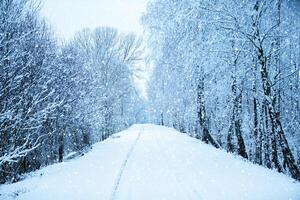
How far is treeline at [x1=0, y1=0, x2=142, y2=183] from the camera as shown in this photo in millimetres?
10359

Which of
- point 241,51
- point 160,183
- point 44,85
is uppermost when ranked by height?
point 241,51

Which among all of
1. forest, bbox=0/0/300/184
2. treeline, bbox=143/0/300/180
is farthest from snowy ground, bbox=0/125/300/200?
treeline, bbox=143/0/300/180

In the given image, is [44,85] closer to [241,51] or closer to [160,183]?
[160,183]

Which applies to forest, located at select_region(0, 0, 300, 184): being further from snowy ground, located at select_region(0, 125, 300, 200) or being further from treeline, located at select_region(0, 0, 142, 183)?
snowy ground, located at select_region(0, 125, 300, 200)

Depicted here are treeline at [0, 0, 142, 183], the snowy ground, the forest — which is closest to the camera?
the snowy ground

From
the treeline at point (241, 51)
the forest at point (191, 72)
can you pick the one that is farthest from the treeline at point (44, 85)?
the treeline at point (241, 51)

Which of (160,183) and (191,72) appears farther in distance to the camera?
(191,72)

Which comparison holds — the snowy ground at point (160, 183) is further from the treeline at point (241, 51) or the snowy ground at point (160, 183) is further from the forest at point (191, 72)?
the treeline at point (241, 51)

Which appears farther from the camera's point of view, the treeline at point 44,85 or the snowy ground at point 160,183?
the treeline at point 44,85

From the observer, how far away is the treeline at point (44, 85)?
34.0 feet

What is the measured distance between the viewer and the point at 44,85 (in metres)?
13.8

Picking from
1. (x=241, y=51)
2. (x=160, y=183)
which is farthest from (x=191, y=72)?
(x=160, y=183)

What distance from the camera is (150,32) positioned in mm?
22078

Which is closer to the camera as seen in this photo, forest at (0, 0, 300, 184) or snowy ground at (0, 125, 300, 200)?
snowy ground at (0, 125, 300, 200)
